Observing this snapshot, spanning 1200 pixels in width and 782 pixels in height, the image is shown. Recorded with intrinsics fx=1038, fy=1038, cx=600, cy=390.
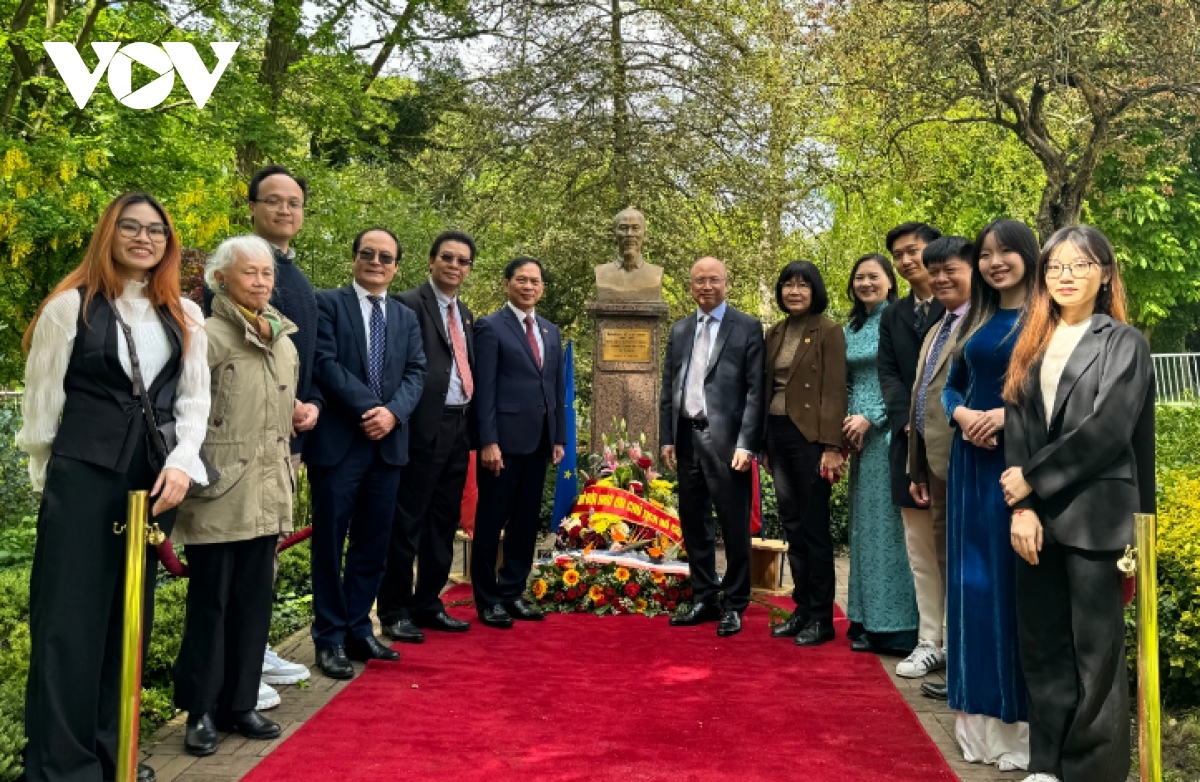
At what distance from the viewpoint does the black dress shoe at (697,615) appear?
6.41m

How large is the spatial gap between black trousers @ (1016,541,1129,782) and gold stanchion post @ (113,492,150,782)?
2797 mm

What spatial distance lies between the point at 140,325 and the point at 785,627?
410 cm

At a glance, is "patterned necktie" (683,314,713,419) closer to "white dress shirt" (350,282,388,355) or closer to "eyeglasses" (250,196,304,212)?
"white dress shirt" (350,282,388,355)

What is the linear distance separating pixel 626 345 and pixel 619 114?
5.63 meters

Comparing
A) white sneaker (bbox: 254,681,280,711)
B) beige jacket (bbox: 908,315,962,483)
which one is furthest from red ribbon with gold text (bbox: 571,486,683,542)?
white sneaker (bbox: 254,681,280,711)

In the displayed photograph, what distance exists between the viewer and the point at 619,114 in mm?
14227

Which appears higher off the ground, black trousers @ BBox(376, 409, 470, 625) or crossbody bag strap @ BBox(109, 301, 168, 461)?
crossbody bag strap @ BBox(109, 301, 168, 461)

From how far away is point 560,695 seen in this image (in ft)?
15.8

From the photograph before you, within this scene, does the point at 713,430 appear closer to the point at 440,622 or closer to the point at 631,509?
the point at 631,509

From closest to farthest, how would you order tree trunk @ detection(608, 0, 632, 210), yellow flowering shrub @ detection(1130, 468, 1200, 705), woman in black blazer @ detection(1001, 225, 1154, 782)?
woman in black blazer @ detection(1001, 225, 1154, 782)
yellow flowering shrub @ detection(1130, 468, 1200, 705)
tree trunk @ detection(608, 0, 632, 210)

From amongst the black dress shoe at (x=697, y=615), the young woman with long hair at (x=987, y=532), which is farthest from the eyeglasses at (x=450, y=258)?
the young woman with long hair at (x=987, y=532)

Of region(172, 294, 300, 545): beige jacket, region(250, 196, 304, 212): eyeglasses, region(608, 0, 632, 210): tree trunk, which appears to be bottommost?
region(172, 294, 300, 545): beige jacket

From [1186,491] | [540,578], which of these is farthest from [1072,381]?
[540,578]

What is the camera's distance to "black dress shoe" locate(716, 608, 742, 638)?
6074 millimetres
